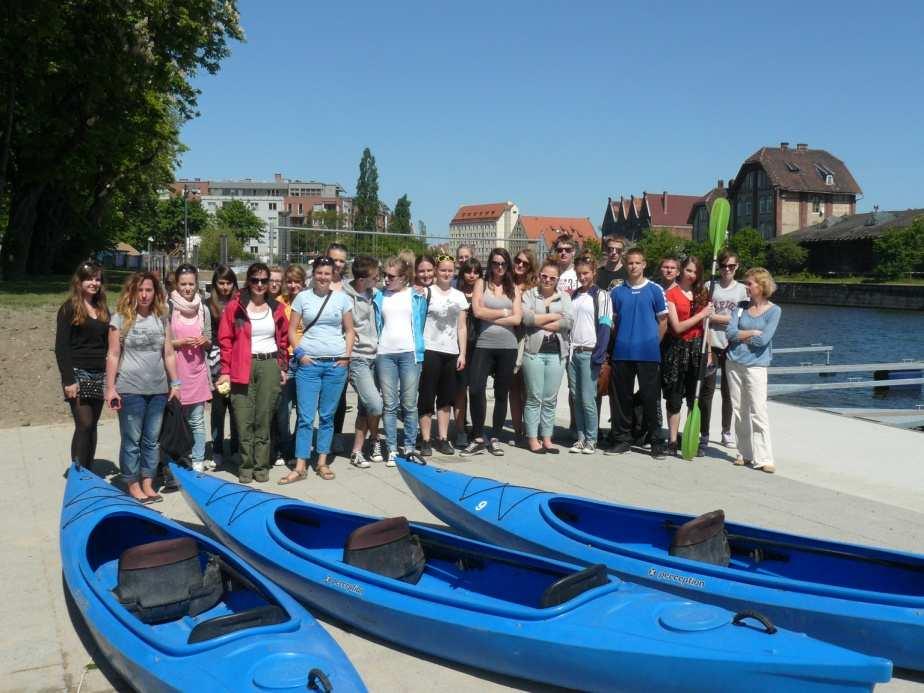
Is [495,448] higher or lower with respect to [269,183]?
lower

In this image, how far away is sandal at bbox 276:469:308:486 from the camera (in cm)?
716

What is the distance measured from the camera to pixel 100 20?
21.7 meters

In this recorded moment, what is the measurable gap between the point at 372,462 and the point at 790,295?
203ft

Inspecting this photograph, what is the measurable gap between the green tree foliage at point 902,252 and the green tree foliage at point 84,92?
167 ft

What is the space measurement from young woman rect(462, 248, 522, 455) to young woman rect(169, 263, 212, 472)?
8.52 feet

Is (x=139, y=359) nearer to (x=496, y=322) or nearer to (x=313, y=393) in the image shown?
(x=313, y=393)

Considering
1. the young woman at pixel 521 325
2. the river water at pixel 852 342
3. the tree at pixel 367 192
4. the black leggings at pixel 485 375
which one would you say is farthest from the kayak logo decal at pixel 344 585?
the tree at pixel 367 192

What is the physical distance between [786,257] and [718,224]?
66130mm

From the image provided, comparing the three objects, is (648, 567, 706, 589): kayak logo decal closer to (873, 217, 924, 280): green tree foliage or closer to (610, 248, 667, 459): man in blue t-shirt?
(610, 248, 667, 459): man in blue t-shirt

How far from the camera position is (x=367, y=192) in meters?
107

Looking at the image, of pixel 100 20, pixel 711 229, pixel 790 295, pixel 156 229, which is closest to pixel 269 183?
pixel 156 229

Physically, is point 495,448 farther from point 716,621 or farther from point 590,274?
point 716,621

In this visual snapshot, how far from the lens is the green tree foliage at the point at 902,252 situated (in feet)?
192

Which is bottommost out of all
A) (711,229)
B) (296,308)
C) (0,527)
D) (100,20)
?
(0,527)
